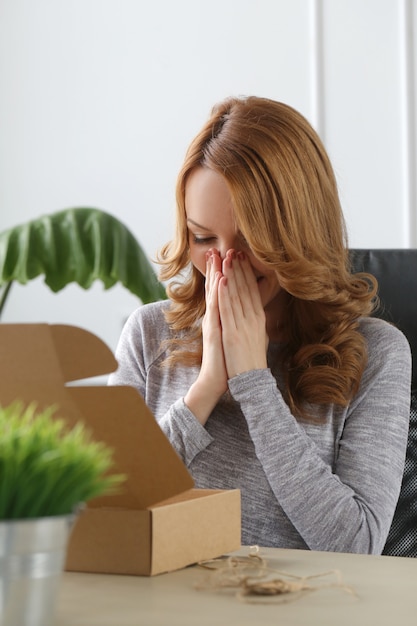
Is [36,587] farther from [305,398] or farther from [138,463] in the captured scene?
[305,398]

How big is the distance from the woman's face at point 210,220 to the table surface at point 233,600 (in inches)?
27.2

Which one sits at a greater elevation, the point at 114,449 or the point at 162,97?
the point at 162,97

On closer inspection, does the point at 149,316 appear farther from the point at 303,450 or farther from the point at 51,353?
the point at 51,353

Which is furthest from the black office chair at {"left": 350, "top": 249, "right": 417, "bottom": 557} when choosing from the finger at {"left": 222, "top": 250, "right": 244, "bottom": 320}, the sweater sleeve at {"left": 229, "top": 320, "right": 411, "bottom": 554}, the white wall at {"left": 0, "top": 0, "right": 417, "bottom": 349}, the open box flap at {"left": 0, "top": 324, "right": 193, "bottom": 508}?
the white wall at {"left": 0, "top": 0, "right": 417, "bottom": 349}

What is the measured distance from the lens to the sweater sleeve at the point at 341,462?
1.30 metres

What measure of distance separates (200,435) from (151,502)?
0.62 m

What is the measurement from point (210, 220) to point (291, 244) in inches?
4.8

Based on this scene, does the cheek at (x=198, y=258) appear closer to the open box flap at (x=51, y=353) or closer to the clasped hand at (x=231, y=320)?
the clasped hand at (x=231, y=320)

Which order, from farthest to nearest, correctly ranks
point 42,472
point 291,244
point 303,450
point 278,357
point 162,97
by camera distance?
1. point 162,97
2. point 278,357
3. point 291,244
4. point 303,450
5. point 42,472

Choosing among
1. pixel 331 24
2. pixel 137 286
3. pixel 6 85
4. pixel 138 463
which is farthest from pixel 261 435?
pixel 6 85

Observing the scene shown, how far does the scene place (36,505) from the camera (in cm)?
53

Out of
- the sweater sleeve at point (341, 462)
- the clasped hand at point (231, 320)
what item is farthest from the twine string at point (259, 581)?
the clasped hand at point (231, 320)

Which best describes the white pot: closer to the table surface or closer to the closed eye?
the table surface

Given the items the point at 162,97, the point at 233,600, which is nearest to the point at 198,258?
the point at 233,600
